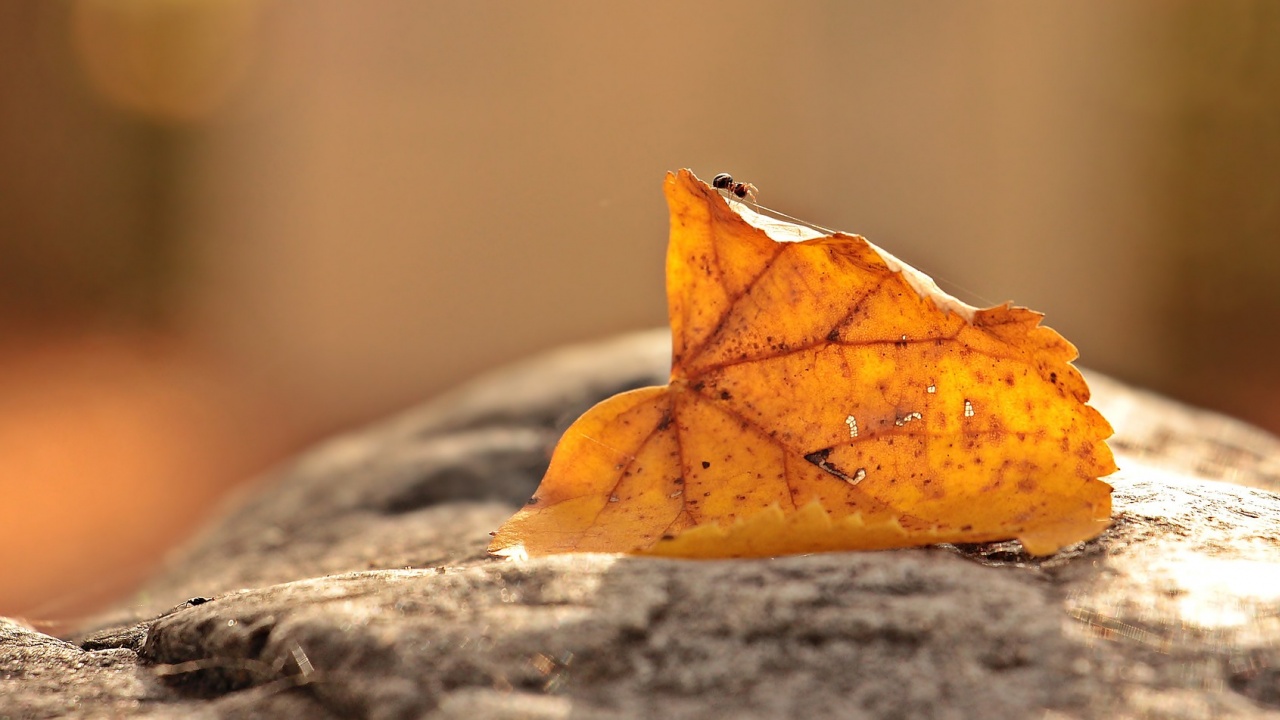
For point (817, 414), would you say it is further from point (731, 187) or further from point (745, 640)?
point (731, 187)

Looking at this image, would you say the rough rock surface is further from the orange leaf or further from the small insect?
the small insect

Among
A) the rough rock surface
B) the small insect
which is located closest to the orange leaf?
→ the rough rock surface

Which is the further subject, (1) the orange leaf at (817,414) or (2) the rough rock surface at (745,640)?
(1) the orange leaf at (817,414)

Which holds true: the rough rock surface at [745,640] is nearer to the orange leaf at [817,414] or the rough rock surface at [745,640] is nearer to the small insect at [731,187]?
the orange leaf at [817,414]

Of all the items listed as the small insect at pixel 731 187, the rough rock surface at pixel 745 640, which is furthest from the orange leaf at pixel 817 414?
the small insect at pixel 731 187

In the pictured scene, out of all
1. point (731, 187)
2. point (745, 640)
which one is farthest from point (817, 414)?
point (731, 187)

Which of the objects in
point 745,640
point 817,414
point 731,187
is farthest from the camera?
point 731,187
